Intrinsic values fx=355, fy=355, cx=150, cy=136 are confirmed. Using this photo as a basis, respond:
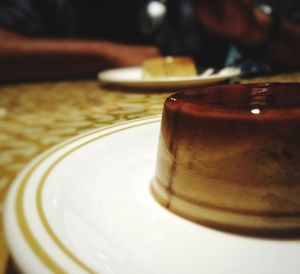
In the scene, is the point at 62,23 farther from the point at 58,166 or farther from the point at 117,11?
the point at 58,166

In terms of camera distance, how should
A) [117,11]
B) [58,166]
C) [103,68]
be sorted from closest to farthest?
[58,166]
[103,68]
[117,11]

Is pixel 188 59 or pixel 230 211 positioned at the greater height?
pixel 188 59

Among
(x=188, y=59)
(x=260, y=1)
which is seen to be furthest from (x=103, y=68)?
(x=260, y=1)

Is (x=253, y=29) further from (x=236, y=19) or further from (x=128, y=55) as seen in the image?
(x=128, y=55)

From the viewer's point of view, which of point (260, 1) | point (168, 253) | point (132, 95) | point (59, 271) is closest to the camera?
point (59, 271)

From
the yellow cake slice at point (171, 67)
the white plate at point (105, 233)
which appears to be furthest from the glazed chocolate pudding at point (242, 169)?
the yellow cake slice at point (171, 67)

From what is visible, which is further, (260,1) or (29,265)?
(260,1)
